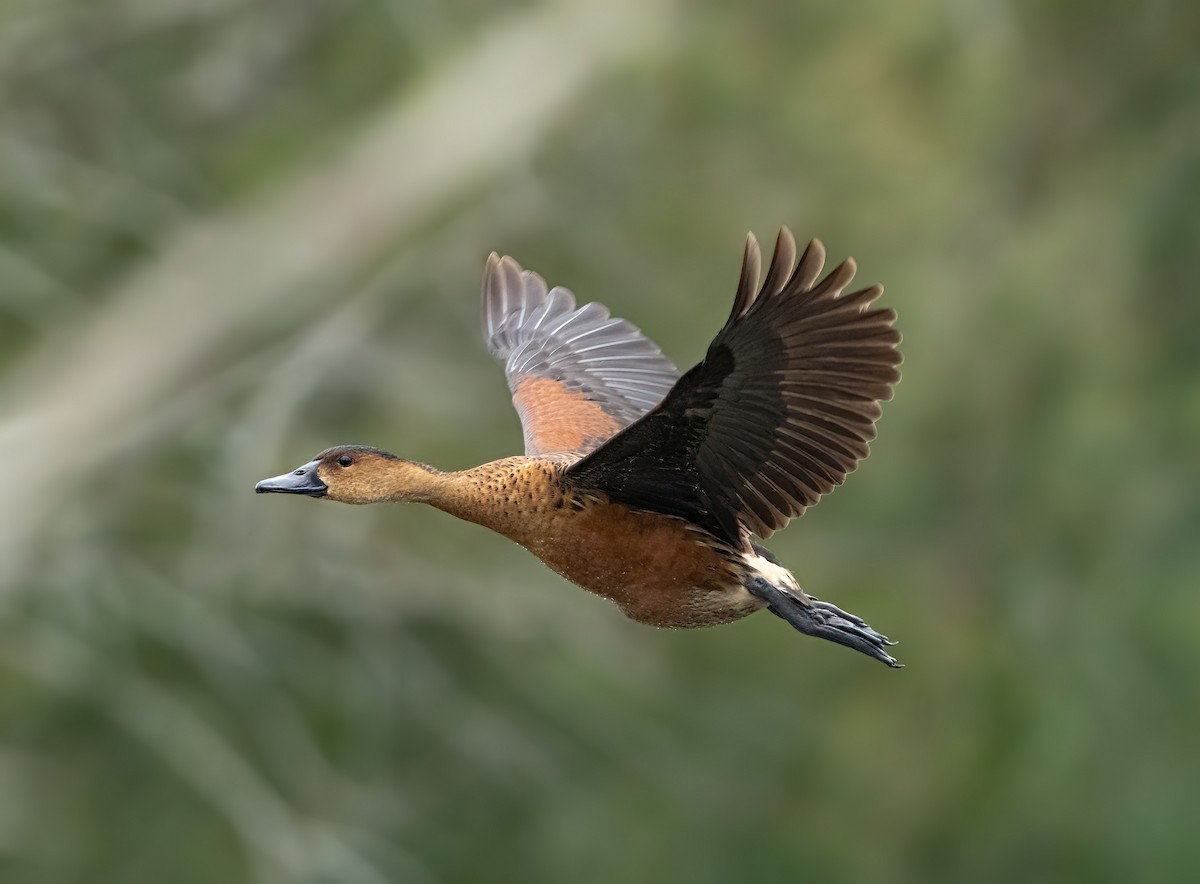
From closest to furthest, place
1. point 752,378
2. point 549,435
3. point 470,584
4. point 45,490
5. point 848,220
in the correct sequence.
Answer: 1. point 752,378
2. point 549,435
3. point 470,584
4. point 45,490
5. point 848,220

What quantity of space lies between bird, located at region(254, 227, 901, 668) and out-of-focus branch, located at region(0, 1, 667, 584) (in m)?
14.5

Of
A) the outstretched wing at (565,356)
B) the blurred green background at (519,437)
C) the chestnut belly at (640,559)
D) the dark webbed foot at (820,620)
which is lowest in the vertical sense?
the chestnut belly at (640,559)

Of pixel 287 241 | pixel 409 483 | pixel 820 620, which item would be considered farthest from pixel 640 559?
pixel 287 241

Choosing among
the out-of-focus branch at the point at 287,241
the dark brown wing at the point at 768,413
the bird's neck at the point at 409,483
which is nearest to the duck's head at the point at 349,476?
the bird's neck at the point at 409,483

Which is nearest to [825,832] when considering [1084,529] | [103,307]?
[1084,529]

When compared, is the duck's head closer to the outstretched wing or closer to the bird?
the bird

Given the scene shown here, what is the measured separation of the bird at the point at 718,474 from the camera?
13.5 feet

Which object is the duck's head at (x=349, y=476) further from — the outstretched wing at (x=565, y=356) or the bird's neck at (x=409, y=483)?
the outstretched wing at (x=565, y=356)

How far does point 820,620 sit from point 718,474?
44 centimetres

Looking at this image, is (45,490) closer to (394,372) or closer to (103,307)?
(103,307)

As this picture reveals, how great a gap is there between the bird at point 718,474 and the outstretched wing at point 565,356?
3.48 feet

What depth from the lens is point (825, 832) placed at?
62.8ft

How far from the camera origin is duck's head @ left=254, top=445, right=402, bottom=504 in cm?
451

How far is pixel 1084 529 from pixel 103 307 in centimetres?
1105
